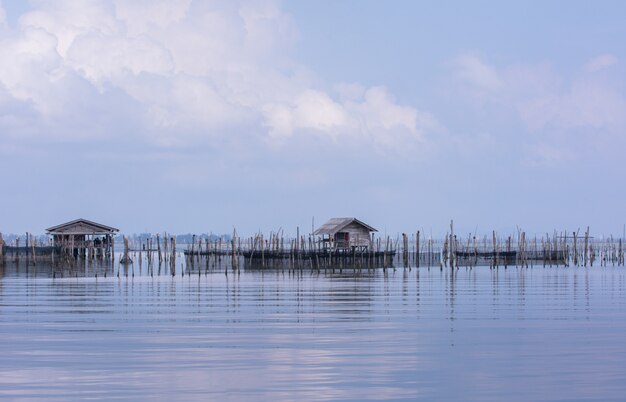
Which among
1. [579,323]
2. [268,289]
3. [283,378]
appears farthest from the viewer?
[268,289]

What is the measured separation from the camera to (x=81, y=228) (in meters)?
64.9

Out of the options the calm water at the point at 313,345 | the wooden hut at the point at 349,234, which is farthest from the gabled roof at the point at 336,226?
the calm water at the point at 313,345

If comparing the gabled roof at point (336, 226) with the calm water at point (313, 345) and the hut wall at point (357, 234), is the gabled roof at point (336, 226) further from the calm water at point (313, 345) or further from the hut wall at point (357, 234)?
the calm water at point (313, 345)

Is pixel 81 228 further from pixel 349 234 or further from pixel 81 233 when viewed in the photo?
pixel 349 234

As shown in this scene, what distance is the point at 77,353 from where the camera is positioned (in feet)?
56.2

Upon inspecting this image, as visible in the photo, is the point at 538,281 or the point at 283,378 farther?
the point at 538,281

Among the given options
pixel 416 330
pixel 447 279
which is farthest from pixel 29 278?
pixel 416 330

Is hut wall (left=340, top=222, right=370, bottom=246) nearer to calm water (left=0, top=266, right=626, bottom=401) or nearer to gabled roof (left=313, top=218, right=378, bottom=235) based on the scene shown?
gabled roof (left=313, top=218, right=378, bottom=235)

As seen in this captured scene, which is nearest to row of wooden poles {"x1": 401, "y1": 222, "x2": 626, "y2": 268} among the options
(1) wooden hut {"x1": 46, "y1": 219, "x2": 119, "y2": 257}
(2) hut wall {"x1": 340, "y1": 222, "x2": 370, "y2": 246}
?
(2) hut wall {"x1": 340, "y1": 222, "x2": 370, "y2": 246}

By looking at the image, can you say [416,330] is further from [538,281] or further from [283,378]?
[538,281]

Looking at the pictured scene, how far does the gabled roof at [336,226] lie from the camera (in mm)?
60969

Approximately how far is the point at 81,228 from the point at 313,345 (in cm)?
4913

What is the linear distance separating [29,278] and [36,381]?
30.6m

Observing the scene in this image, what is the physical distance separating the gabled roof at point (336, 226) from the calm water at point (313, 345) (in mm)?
27132
